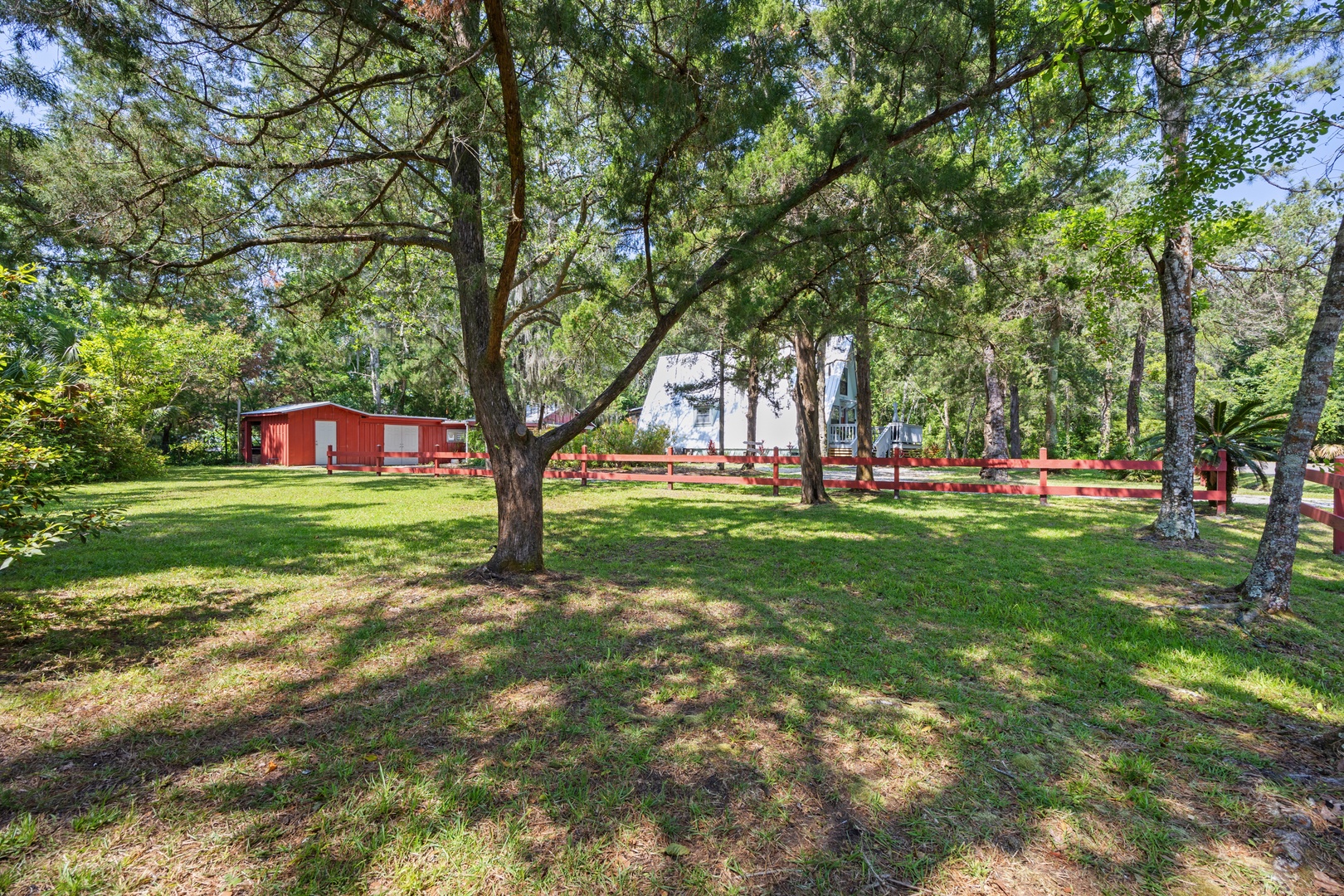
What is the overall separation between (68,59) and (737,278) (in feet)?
16.9

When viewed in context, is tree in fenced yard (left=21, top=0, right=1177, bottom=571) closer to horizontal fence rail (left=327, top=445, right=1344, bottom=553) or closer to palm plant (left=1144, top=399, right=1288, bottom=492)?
horizontal fence rail (left=327, top=445, right=1344, bottom=553)

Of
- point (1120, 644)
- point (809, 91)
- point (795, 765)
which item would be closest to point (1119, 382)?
point (809, 91)

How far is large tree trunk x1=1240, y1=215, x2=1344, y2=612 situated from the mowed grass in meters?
0.34

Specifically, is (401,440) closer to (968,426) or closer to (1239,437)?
(1239,437)

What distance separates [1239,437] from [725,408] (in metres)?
18.8

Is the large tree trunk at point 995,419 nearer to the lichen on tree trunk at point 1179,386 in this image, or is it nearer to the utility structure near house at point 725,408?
the utility structure near house at point 725,408

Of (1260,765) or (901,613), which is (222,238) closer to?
(901,613)

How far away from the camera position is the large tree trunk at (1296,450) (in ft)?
13.5

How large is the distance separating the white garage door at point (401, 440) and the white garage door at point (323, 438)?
2501mm

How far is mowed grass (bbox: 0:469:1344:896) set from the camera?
2039 mm

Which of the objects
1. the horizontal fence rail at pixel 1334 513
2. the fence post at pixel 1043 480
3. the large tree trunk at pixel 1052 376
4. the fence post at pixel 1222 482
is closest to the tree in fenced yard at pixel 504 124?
the horizontal fence rail at pixel 1334 513

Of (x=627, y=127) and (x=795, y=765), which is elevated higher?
(x=627, y=127)

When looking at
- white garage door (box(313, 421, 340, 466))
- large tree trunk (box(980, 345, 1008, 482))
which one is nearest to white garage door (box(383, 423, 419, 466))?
white garage door (box(313, 421, 340, 466))

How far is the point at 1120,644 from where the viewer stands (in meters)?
4.11
